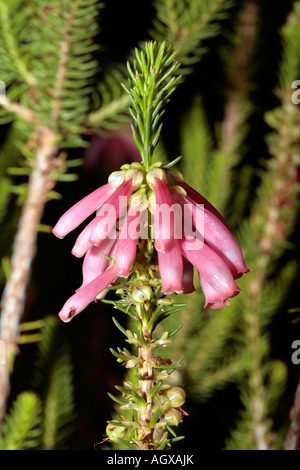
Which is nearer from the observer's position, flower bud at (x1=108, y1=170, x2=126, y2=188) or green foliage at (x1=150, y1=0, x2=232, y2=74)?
flower bud at (x1=108, y1=170, x2=126, y2=188)

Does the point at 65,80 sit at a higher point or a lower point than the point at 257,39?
lower

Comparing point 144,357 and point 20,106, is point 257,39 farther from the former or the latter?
point 144,357

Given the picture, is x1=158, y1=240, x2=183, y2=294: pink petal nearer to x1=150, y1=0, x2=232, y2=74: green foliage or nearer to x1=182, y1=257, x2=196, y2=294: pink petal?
x1=182, y1=257, x2=196, y2=294: pink petal

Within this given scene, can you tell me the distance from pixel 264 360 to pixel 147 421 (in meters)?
0.40

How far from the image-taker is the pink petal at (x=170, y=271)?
234 mm

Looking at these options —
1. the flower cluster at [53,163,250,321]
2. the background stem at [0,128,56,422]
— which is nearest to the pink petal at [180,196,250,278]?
the flower cluster at [53,163,250,321]

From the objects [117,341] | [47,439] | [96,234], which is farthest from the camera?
[117,341]

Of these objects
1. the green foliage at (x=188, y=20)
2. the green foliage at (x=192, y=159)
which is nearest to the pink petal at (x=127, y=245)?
the green foliage at (x=192, y=159)

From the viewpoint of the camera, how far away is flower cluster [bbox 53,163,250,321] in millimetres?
237

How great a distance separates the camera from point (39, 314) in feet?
2.30

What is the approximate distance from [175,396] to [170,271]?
71 mm

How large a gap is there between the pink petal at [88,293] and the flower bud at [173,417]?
7 centimetres

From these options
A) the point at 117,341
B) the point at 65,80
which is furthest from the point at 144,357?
the point at 117,341

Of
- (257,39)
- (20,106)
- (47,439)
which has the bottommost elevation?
(47,439)
